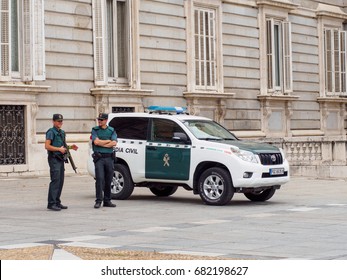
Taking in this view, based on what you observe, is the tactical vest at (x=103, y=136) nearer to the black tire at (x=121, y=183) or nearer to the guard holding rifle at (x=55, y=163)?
the guard holding rifle at (x=55, y=163)

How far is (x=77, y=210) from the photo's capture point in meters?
17.9

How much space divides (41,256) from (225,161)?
771cm

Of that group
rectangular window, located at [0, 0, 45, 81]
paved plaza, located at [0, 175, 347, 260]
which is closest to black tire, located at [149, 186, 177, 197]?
paved plaza, located at [0, 175, 347, 260]

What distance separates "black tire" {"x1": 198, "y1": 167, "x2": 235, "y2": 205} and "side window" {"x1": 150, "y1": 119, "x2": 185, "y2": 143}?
1.07m

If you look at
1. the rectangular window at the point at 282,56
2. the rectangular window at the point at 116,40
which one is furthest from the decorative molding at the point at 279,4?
the rectangular window at the point at 116,40

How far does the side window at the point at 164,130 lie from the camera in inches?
766

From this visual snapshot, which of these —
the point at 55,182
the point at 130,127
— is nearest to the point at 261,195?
the point at 130,127

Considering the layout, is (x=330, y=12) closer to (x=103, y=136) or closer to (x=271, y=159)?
(x=271, y=159)

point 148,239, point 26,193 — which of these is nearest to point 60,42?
point 26,193

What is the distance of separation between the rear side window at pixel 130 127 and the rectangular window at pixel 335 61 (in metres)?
22.1

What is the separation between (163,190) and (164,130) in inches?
72.3

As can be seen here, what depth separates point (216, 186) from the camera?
18734 mm

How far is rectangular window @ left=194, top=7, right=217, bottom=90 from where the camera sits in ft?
109
